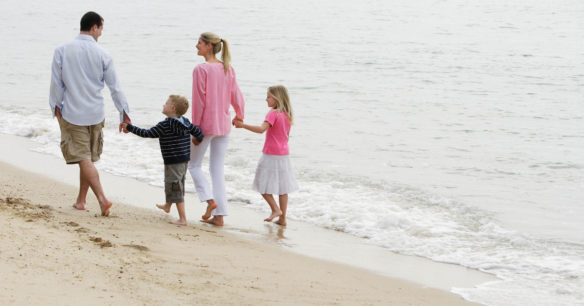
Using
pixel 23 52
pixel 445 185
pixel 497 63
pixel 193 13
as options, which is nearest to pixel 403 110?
pixel 445 185

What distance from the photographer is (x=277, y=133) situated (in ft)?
23.4

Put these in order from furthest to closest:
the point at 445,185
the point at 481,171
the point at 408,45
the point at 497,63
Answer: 1. the point at 408,45
2. the point at 497,63
3. the point at 481,171
4. the point at 445,185

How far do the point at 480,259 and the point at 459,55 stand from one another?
786 inches

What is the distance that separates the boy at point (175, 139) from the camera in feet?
20.4

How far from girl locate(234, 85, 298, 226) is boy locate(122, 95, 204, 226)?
93cm

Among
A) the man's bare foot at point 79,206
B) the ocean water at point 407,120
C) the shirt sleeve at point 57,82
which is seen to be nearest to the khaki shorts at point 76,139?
the shirt sleeve at point 57,82

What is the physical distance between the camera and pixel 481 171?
10672 millimetres

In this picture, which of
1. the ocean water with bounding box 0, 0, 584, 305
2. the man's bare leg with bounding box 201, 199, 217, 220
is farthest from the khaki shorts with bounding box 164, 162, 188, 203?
the ocean water with bounding box 0, 0, 584, 305

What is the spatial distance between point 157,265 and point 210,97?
1.90 meters

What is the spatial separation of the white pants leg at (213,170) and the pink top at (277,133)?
23.0 inches

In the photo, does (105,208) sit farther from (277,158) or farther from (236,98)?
(277,158)

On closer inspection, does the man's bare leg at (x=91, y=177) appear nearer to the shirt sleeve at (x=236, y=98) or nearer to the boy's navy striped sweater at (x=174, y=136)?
the boy's navy striped sweater at (x=174, y=136)

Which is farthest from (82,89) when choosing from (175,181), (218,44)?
(218,44)

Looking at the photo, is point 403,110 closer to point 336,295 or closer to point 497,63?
point 497,63
